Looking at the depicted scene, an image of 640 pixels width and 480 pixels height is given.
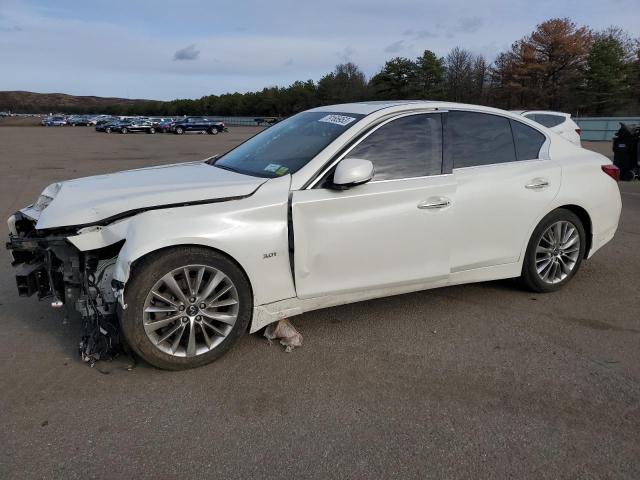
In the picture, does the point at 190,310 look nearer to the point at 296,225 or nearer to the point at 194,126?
the point at 296,225

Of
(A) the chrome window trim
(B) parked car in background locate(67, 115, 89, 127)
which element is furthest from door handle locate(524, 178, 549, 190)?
(B) parked car in background locate(67, 115, 89, 127)

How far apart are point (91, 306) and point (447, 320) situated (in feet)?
8.52

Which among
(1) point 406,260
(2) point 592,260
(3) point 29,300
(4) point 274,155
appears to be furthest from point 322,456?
(2) point 592,260

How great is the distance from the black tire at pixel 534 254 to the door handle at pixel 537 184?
0.90 feet

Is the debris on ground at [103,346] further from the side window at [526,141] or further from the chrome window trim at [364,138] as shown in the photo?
the side window at [526,141]

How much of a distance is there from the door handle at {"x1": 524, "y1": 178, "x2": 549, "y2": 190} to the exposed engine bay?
3.20 meters

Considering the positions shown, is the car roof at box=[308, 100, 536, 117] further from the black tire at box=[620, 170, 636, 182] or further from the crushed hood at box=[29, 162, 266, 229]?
the black tire at box=[620, 170, 636, 182]

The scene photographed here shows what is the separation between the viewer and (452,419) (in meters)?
2.91

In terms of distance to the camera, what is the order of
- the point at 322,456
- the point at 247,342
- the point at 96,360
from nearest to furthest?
the point at 322,456
the point at 96,360
the point at 247,342

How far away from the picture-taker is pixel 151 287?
10.5 feet

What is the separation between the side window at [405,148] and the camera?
3867mm

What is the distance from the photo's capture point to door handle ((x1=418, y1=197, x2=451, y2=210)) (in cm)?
388

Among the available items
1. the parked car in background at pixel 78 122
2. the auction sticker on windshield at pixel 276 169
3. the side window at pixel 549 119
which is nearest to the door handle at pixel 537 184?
the auction sticker on windshield at pixel 276 169

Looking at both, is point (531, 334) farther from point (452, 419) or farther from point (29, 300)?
point (29, 300)
